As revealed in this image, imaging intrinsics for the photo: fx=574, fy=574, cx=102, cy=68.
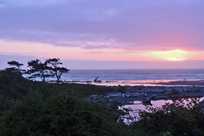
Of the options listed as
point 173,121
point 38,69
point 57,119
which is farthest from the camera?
point 38,69

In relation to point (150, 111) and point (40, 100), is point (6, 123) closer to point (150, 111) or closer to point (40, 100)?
point (40, 100)

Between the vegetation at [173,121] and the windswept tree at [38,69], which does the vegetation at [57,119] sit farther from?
the windswept tree at [38,69]

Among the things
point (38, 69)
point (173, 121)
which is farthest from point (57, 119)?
point (38, 69)

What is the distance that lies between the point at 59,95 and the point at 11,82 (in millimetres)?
38450

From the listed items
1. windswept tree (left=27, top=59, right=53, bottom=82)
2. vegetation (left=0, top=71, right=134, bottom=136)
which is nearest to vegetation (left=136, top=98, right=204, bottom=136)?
vegetation (left=0, top=71, right=134, bottom=136)

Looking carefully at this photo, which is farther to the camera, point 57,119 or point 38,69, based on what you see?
point 38,69

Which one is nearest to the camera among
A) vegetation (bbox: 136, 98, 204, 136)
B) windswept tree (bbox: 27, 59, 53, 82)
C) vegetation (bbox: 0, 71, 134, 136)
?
vegetation (bbox: 0, 71, 134, 136)

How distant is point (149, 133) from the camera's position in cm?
1258

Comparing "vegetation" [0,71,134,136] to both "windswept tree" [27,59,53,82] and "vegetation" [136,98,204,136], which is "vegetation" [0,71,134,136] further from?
"windswept tree" [27,59,53,82]

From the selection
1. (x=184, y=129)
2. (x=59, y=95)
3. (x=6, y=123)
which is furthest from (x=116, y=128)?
(x=184, y=129)

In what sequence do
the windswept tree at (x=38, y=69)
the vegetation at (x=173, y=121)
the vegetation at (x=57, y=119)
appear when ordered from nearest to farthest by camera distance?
1. the vegetation at (x=57, y=119)
2. the vegetation at (x=173, y=121)
3. the windswept tree at (x=38, y=69)

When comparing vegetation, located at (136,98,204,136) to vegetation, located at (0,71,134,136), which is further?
vegetation, located at (136,98,204,136)

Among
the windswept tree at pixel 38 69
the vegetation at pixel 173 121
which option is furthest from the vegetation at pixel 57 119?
the windswept tree at pixel 38 69

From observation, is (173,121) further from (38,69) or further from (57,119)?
(38,69)
